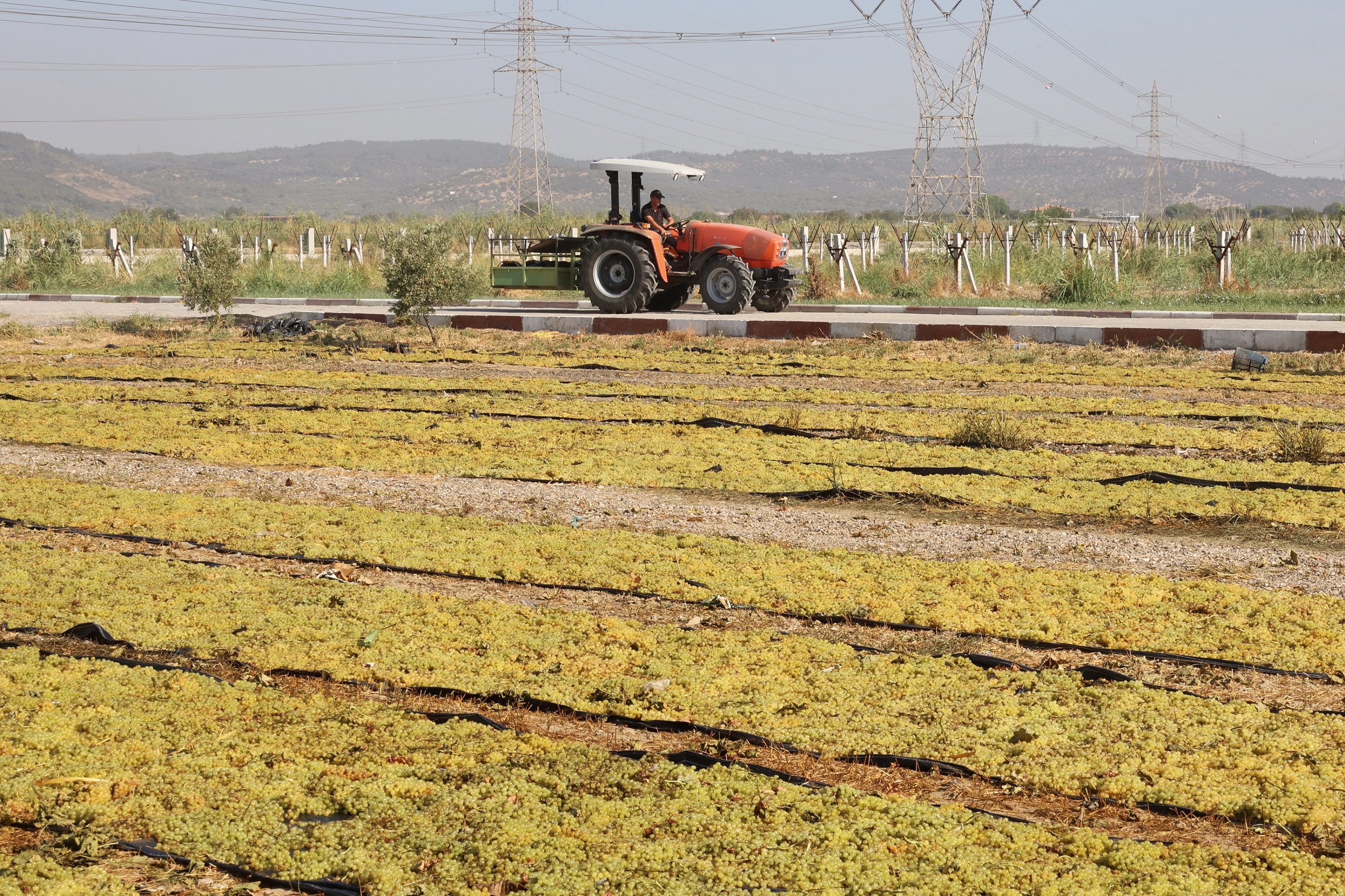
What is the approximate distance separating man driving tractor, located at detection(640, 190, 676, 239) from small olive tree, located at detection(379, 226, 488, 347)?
3.54 m

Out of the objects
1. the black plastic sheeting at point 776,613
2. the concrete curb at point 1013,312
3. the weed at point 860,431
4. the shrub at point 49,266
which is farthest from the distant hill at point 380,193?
the black plastic sheeting at point 776,613

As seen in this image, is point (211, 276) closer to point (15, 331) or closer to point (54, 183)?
point (15, 331)

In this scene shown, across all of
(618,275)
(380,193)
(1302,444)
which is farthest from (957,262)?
(380,193)

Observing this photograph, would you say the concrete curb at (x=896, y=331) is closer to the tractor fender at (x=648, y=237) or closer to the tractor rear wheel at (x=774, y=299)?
the tractor fender at (x=648, y=237)

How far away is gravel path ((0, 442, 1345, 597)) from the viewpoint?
6.38m

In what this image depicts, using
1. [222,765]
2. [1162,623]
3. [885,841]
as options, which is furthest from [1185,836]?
[222,765]

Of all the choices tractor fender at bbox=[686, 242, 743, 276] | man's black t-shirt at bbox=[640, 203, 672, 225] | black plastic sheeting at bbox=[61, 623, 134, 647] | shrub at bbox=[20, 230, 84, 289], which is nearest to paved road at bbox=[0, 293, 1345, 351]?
tractor fender at bbox=[686, 242, 743, 276]

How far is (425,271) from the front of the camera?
17750mm

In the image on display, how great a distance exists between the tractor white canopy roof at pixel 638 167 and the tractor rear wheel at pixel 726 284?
1.53 m

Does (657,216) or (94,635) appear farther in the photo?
(657,216)

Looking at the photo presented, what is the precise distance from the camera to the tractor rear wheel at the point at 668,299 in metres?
22.3

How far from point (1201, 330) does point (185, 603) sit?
1437 centimetres

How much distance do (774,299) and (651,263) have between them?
2300 millimetres

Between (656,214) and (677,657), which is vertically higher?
(656,214)
